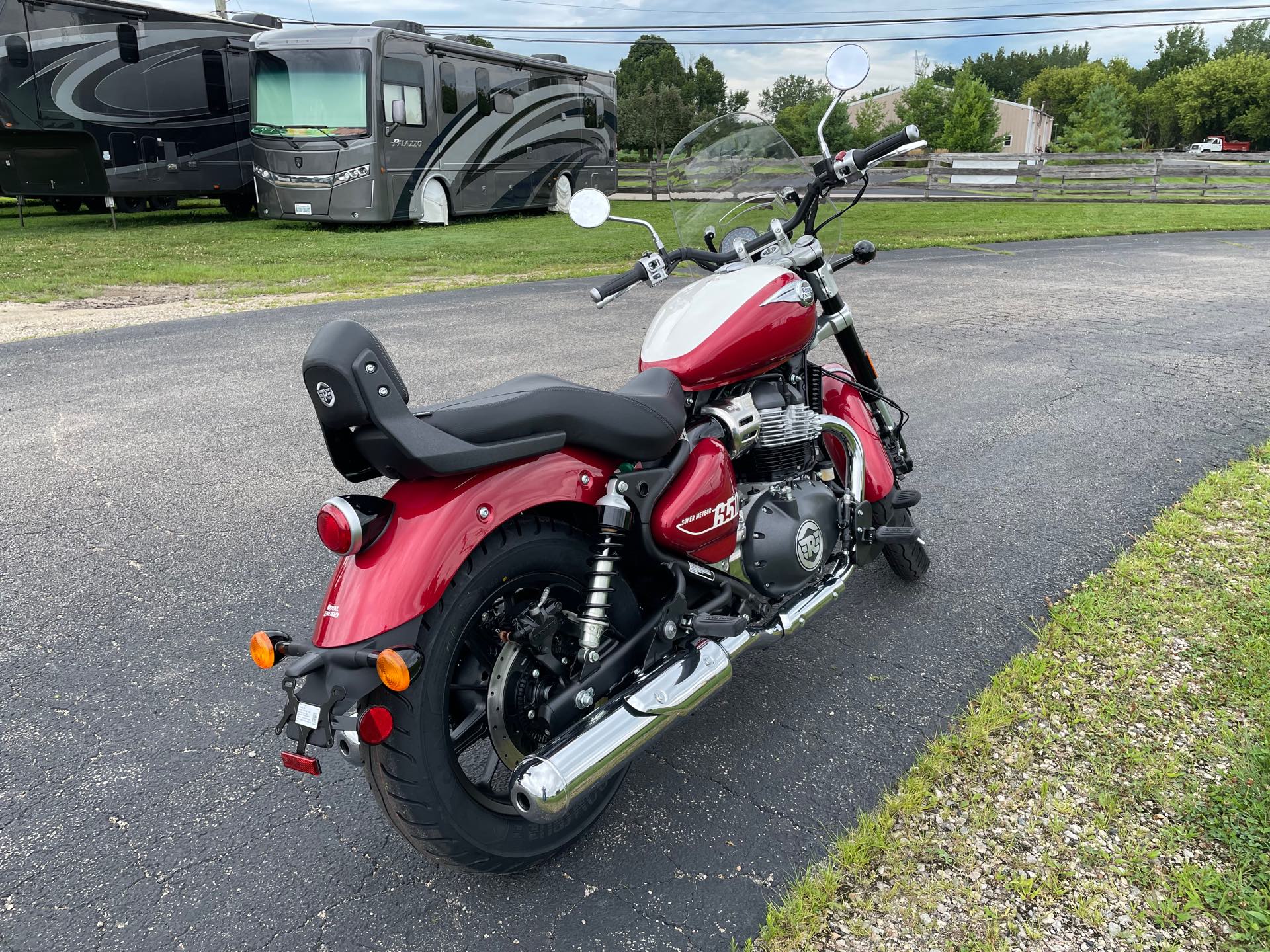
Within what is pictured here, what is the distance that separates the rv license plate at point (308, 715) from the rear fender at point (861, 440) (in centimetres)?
216

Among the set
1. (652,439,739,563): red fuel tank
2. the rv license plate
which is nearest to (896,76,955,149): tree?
(652,439,739,563): red fuel tank

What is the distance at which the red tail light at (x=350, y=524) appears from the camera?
205 centimetres

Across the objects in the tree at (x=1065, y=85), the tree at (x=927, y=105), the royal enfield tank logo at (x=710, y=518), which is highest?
the tree at (x=1065, y=85)

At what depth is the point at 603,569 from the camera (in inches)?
91.6

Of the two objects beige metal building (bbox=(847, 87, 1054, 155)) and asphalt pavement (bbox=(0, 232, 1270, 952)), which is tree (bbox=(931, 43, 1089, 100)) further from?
asphalt pavement (bbox=(0, 232, 1270, 952))

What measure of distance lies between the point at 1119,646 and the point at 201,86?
1958cm

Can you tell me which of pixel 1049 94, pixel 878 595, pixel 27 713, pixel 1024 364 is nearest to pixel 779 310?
pixel 878 595

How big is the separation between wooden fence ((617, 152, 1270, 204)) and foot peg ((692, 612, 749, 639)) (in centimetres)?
2373

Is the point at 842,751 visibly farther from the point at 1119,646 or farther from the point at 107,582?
the point at 107,582

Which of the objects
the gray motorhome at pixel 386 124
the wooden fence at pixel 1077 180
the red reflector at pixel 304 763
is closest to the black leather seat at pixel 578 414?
the red reflector at pixel 304 763

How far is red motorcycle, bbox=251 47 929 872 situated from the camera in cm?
200

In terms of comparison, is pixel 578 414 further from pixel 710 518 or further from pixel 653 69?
pixel 653 69

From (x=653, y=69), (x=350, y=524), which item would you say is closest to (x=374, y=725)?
(x=350, y=524)

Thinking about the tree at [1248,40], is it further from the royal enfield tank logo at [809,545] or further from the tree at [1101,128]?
the royal enfield tank logo at [809,545]
